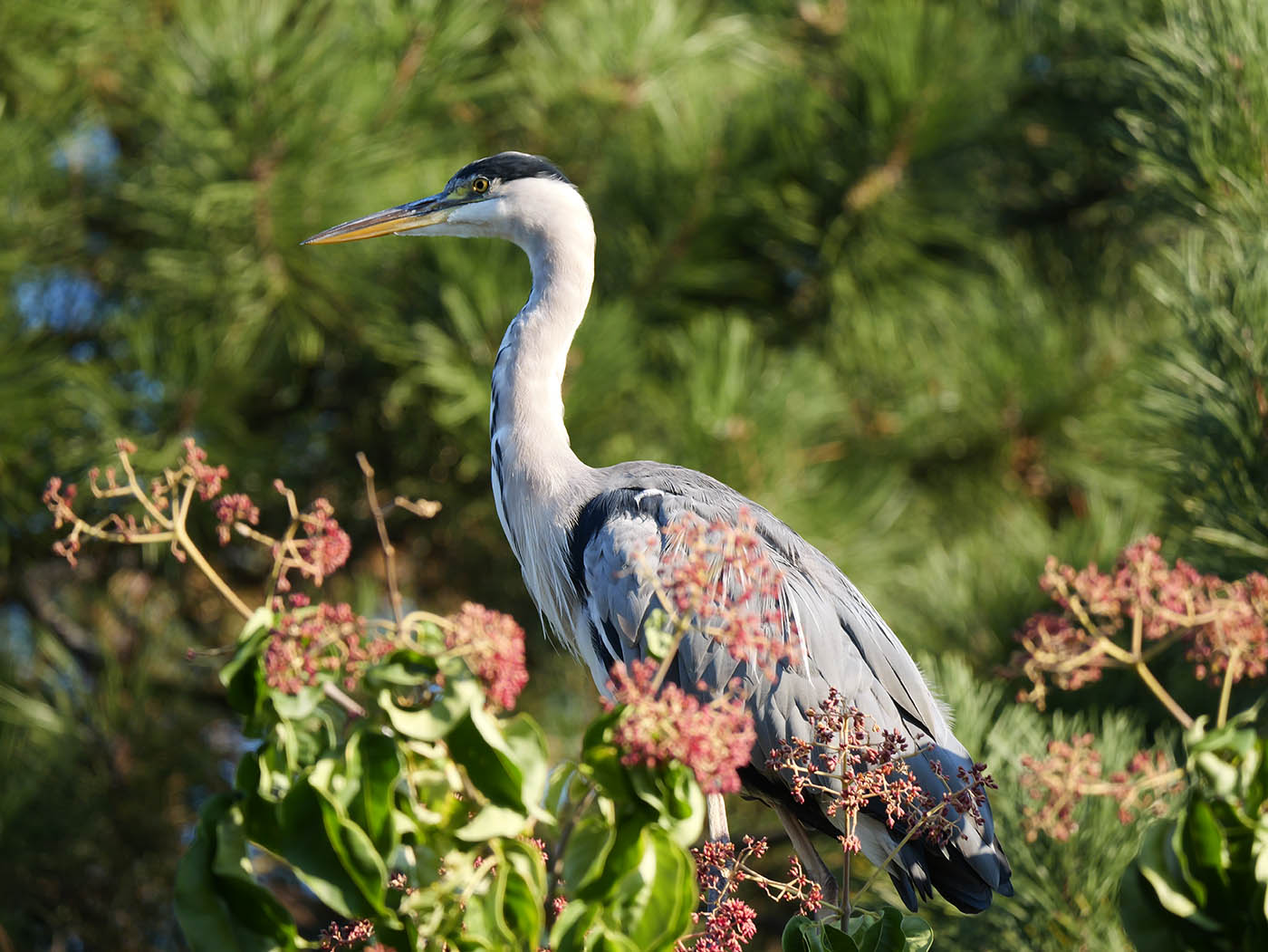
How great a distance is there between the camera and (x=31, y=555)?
12.0ft

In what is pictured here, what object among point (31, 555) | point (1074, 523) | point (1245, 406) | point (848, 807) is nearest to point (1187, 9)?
point (1245, 406)

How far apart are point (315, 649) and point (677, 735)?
30cm

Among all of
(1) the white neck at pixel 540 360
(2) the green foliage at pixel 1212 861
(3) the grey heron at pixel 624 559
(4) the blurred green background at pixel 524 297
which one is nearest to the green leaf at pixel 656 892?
(2) the green foliage at pixel 1212 861

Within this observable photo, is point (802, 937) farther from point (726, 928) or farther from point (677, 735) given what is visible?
point (677, 735)

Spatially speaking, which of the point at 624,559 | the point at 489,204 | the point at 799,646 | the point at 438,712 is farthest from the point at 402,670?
the point at 489,204

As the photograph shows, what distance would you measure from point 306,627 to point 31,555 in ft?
9.79

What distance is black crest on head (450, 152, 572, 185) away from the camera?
3.02 meters

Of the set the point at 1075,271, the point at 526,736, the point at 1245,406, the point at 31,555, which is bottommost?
the point at 31,555

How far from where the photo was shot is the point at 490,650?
1051mm

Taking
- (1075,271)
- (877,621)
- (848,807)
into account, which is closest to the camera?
(848,807)

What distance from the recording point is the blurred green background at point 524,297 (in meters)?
3.45

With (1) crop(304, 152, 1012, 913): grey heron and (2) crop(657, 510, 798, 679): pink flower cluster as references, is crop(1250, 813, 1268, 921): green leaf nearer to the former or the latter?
(2) crop(657, 510, 798, 679): pink flower cluster

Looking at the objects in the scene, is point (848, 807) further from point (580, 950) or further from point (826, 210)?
point (826, 210)

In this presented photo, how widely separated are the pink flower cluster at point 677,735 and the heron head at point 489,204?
2.18 m
